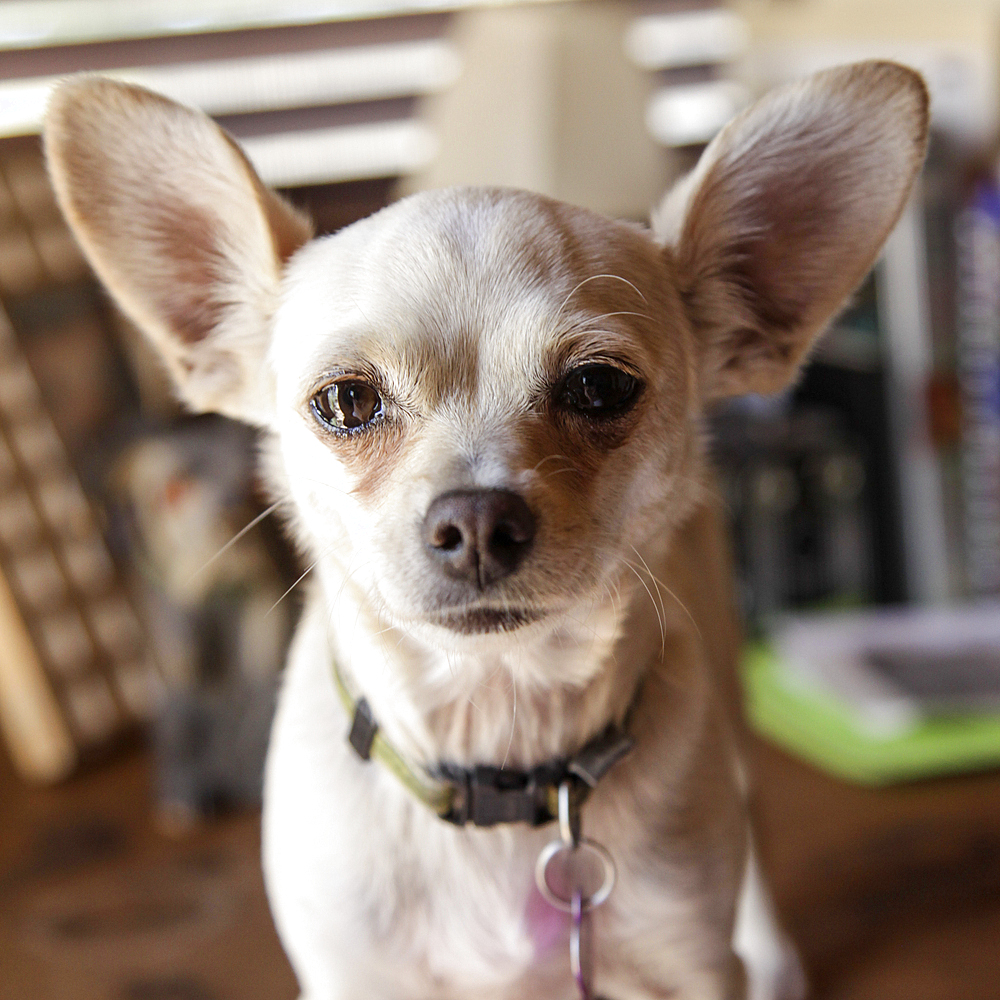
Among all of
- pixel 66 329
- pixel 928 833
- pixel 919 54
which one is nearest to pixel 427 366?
pixel 928 833

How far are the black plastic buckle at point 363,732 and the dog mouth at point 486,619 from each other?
0.16m

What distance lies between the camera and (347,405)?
2.50 feet

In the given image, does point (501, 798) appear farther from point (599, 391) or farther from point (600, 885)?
point (599, 391)

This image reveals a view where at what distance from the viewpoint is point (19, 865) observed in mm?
1698

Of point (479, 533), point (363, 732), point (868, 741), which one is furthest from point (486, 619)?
point (868, 741)

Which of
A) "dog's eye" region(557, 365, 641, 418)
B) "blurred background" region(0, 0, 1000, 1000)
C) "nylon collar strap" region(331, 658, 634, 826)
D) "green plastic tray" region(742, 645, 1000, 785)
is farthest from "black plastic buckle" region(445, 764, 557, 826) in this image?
"green plastic tray" region(742, 645, 1000, 785)

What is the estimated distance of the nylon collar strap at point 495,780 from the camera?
2.59ft

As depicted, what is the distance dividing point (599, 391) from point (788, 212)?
264mm

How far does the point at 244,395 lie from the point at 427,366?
26cm

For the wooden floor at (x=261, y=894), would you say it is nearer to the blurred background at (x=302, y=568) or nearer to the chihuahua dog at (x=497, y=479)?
the blurred background at (x=302, y=568)

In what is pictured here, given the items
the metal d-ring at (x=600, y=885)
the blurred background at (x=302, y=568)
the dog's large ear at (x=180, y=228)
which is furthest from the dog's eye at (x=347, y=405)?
the blurred background at (x=302, y=568)

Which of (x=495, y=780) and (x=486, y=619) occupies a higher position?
(x=486, y=619)

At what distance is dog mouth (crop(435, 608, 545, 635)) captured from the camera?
2.33 ft

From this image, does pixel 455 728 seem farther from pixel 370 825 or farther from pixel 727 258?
pixel 727 258
